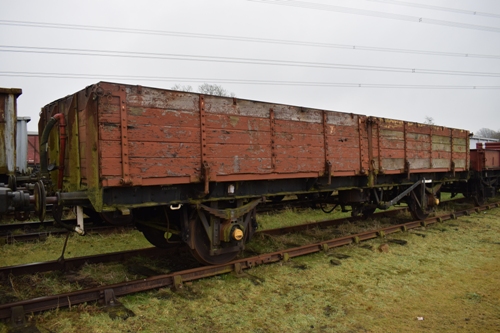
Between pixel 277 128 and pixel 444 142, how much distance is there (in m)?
6.86

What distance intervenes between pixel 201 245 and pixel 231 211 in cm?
69

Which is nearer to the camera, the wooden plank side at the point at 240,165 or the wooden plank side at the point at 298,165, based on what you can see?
the wooden plank side at the point at 240,165

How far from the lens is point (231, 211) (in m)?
5.66

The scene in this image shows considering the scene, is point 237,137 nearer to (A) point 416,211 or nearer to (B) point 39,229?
(B) point 39,229

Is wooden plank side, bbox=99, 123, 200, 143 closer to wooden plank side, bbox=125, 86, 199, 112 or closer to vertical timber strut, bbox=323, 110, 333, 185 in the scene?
wooden plank side, bbox=125, 86, 199, 112

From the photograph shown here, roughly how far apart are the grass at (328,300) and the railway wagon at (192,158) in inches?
36.4

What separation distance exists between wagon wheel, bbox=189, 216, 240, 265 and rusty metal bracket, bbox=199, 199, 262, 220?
0.29m

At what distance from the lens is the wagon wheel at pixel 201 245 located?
18.0 ft

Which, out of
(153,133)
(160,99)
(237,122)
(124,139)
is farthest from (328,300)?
(160,99)

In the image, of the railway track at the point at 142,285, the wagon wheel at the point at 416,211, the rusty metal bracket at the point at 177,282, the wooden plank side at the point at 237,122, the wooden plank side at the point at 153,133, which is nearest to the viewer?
the railway track at the point at 142,285

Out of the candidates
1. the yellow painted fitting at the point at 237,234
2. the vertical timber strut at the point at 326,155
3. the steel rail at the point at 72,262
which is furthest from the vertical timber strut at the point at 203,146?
the vertical timber strut at the point at 326,155

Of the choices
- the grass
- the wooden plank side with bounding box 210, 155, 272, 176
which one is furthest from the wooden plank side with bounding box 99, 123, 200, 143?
the grass

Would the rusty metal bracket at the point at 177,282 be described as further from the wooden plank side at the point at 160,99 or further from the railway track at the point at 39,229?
the railway track at the point at 39,229

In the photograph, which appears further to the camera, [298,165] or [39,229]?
[39,229]
